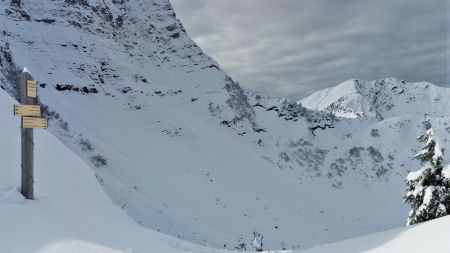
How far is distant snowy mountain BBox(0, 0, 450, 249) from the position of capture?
145 feet

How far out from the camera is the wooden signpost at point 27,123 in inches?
337

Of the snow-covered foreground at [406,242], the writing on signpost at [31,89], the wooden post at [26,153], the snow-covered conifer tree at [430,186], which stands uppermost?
the writing on signpost at [31,89]

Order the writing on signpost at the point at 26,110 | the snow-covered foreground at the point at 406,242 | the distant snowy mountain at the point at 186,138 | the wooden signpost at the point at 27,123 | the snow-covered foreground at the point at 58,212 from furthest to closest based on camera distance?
the distant snowy mountain at the point at 186,138 < the wooden signpost at the point at 27,123 < the writing on signpost at the point at 26,110 < the snow-covered foreground at the point at 58,212 < the snow-covered foreground at the point at 406,242

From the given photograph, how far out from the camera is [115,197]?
34.5 meters

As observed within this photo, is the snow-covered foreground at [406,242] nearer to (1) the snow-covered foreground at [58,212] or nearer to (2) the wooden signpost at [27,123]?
(1) the snow-covered foreground at [58,212]

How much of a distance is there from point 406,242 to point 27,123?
716 centimetres

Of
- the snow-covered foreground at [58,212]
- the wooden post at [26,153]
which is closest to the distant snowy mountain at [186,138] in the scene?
the snow-covered foreground at [58,212]

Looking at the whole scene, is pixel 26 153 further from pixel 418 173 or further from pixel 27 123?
pixel 418 173

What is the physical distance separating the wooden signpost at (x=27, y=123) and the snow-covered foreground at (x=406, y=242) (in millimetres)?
5767

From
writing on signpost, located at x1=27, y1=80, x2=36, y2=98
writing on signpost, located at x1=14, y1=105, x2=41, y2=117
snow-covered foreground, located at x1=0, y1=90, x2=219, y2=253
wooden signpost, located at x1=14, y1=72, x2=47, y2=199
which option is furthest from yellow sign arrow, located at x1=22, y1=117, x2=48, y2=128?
snow-covered foreground, located at x1=0, y1=90, x2=219, y2=253

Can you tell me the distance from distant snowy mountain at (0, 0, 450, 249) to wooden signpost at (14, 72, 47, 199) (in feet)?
75.0

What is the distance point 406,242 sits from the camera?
7410 millimetres

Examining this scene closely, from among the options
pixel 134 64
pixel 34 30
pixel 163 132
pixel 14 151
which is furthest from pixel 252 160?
pixel 14 151

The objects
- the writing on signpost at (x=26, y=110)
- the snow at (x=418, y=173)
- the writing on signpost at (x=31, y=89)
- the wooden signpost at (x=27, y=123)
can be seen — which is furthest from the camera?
the snow at (x=418, y=173)
